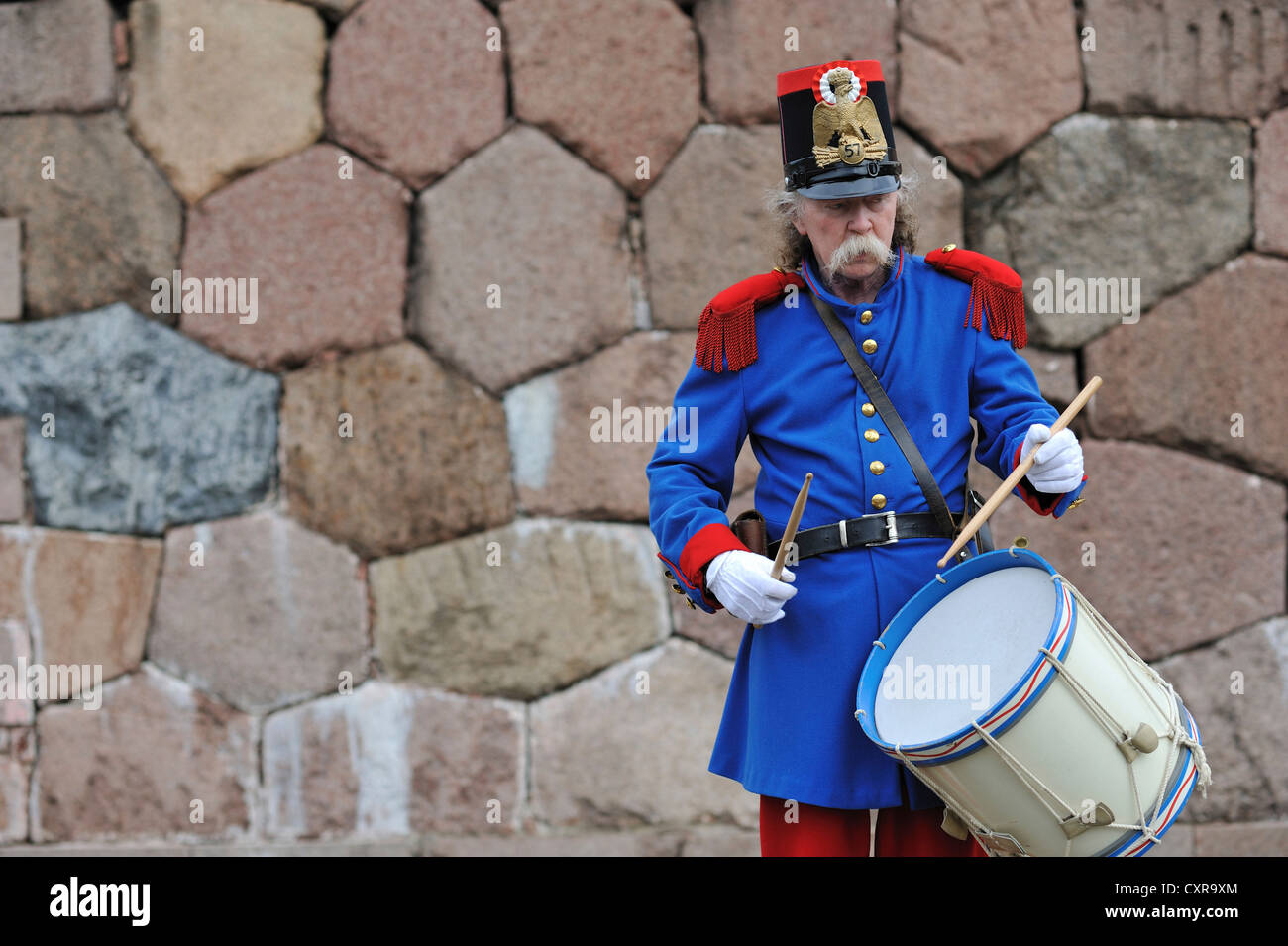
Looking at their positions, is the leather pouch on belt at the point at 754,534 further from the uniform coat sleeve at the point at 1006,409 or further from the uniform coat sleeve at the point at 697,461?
the uniform coat sleeve at the point at 1006,409

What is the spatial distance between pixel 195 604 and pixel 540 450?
958mm

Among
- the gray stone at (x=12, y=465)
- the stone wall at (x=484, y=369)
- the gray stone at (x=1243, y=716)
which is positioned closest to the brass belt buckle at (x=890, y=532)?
the stone wall at (x=484, y=369)

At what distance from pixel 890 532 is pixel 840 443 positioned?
0.50ft

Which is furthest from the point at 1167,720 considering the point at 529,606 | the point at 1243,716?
the point at 529,606

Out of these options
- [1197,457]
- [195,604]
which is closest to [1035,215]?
[1197,457]

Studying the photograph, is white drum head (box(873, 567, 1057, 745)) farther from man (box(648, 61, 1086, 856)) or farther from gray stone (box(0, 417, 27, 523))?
gray stone (box(0, 417, 27, 523))

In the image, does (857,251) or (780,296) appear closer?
(857,251)

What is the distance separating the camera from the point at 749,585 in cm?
186

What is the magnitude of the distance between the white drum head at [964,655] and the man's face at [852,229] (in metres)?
0.50

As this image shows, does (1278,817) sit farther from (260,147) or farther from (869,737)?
(260,147)

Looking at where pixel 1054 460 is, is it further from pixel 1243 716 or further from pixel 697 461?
pixel 1243 716

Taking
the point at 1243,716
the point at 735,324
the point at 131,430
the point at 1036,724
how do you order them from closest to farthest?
the point at 1036,724
the point at 735,324
the point at 1243,716
the point at 131,430

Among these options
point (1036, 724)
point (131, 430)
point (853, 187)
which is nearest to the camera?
point (1036, 724)

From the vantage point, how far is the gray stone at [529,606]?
3.32 meters
